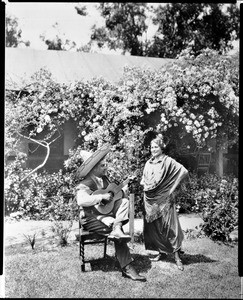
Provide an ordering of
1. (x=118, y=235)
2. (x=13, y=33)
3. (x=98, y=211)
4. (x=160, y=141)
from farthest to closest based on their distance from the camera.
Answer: (x=13, y=33) < (x=160, y=141) < (x=98, y=211) < (x=118, y=235)

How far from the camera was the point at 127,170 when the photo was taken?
13.7 ft

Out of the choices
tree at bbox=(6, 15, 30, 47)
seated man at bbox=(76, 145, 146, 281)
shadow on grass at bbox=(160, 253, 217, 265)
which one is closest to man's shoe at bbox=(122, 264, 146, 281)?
seated man at bbox=(76, 145, 146, 281)

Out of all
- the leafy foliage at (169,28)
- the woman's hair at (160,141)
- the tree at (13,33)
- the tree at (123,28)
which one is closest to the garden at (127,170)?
the woman's hair at (160,141)

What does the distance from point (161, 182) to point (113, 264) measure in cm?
115

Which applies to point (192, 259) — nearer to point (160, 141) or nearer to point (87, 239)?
point (87, 239)

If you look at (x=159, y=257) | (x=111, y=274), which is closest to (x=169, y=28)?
(x=159, y=257)

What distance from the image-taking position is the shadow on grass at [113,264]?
371cm

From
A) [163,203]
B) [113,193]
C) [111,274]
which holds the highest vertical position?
[113,193]

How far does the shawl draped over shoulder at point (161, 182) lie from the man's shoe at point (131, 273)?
0.63 m

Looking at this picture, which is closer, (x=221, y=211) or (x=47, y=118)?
(x=221, y=211)

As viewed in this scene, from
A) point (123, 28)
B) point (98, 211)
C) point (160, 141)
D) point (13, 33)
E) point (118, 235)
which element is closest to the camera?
point (118, 235)

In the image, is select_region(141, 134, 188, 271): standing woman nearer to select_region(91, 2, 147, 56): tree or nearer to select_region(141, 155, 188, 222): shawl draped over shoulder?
select_region(141, 155, 188, 222): shawl draped over shoulder

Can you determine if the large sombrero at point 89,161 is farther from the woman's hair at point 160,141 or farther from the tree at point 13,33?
the tree at point 13,33

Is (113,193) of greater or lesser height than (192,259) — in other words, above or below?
above
